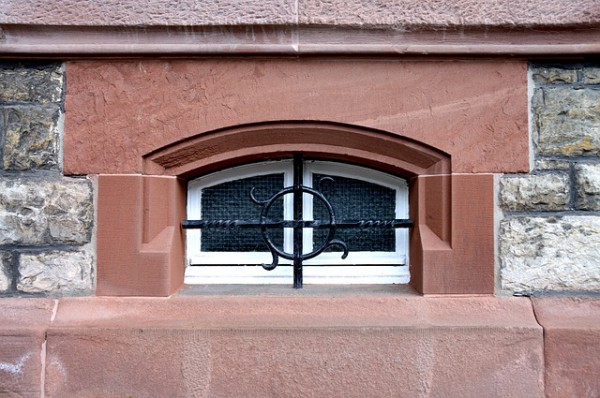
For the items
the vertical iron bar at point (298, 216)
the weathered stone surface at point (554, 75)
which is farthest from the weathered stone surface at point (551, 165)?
the vertical iron bar at point (298, 216)

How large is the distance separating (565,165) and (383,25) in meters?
0.88

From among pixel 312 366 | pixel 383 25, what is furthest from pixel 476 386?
pixel 383 25

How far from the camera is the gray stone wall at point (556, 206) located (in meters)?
1.94

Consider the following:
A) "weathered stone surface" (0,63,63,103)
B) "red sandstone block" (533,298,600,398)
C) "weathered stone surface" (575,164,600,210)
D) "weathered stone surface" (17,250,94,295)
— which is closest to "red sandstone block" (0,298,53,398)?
"weathered stone surface" (17,250,94,295)

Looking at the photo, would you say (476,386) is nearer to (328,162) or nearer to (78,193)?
(328,162)

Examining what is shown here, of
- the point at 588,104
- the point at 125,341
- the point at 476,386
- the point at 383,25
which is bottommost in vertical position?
the point at 476,386

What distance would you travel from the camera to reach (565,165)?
6.42 ft

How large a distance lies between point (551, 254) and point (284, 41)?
131 centimetres

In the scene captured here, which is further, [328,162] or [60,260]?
[328,162]

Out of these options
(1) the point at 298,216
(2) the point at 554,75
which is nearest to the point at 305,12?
(1) the point at 298,216

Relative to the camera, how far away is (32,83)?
199cm

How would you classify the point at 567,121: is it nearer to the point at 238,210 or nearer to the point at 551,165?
the point at 551,165

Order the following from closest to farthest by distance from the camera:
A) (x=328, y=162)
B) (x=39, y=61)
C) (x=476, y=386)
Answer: (x=476, y=386) → (x=39, y=61) → (x=328, y=162)

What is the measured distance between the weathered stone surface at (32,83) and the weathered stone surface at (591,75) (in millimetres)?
2047
